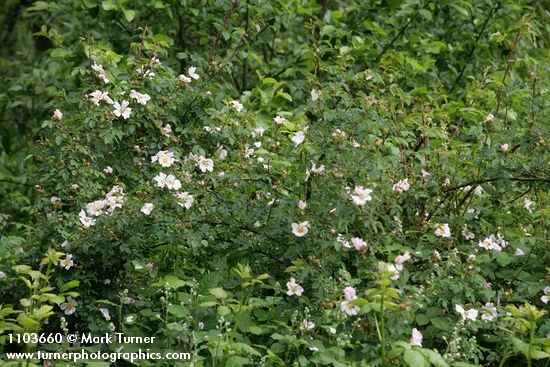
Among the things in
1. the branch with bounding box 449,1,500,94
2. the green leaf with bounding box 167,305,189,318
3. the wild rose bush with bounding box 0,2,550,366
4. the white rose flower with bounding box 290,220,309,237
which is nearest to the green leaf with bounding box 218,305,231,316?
the wild rose bush with bounding box 0,2,550,366

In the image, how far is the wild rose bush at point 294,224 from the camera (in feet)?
9.77

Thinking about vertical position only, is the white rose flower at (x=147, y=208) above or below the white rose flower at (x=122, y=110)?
below

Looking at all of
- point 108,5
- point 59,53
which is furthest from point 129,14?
point 59,53

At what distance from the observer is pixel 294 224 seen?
3.10 metres

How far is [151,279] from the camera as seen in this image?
11.8 ft

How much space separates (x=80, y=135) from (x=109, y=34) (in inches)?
86.4

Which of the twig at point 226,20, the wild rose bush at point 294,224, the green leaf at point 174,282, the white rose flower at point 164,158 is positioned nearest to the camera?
the wild rose bush at point 294,224

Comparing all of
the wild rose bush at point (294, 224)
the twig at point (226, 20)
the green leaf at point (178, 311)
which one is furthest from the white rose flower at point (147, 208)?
the twig at point (226, 20)

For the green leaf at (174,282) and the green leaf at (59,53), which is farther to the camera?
the green leaf at (59,53)

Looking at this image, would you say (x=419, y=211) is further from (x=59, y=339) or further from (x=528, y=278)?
(x=59, y=339)

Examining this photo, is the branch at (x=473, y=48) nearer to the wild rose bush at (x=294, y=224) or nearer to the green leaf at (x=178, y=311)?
the wild rose bush at (x=294, y=224)

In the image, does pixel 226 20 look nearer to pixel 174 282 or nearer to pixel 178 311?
pixel 174 282

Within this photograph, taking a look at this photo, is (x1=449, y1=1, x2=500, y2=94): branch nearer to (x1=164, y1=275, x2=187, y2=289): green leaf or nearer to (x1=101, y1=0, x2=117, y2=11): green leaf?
(x1=101, y1=0, x2=117, y2=11): green leaf

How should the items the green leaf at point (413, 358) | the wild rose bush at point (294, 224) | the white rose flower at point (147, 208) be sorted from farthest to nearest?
the white rose flower at point (147, 208) → the wild rose bush at point (294, 224) → the green leaf at point (413, 358)
